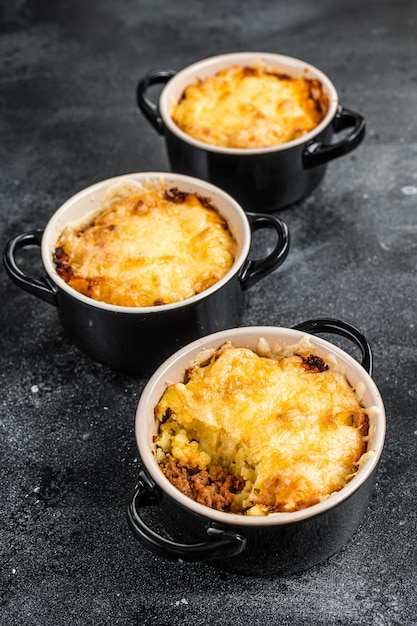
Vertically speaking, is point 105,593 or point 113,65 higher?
point 113,65

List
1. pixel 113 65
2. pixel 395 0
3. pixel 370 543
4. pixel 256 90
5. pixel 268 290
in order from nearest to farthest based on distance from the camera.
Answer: pixel 370 543 → pixel 268 290 → pixel 256 90 → pixel 113 65 → pixel 395 0

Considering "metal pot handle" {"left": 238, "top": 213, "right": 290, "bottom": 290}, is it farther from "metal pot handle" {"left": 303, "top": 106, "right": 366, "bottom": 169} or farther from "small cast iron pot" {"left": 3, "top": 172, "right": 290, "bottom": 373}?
"metal pot handle" {"left": 303, "top": 106, "right": 366, "bottom": 169}

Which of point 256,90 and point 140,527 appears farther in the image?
point 256,90

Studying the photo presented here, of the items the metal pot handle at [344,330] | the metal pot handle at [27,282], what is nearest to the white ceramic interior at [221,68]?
the metal pot handle at [27,282]

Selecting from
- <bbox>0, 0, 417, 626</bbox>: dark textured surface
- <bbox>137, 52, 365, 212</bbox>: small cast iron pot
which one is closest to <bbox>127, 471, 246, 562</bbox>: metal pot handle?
<bbox>0, 0, 417, 626</bbox>: dark textured surface

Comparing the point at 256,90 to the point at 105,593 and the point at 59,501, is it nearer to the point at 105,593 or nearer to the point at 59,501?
the point at 59,501

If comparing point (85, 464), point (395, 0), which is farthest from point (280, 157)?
point (395, 0)
